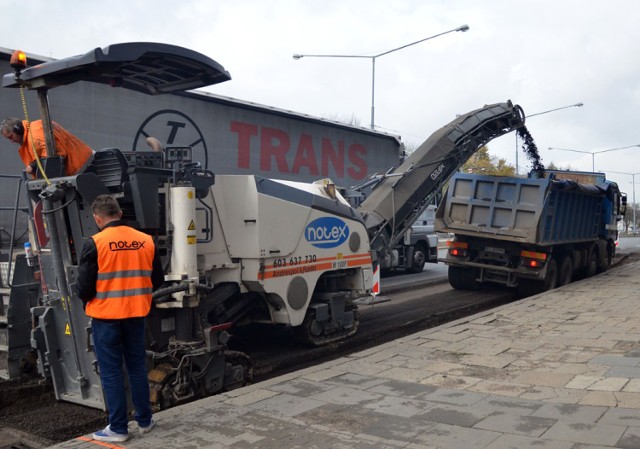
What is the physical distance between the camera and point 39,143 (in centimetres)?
546

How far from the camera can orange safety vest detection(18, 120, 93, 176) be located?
17.8ft

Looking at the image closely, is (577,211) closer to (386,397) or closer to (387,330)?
(387,330)

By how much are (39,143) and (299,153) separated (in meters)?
8.08

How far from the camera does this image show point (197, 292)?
558 cm

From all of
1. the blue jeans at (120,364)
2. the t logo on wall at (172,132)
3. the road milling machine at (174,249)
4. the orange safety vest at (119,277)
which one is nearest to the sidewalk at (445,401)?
the blue jeans at (120,364)

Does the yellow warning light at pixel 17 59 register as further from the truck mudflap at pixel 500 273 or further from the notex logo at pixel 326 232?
the truck mudflap at pixel 500 273

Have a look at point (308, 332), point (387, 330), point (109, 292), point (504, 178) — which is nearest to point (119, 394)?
point (109, 292)

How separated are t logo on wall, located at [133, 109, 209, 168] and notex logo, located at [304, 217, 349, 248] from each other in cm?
371

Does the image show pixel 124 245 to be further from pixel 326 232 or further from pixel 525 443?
pixel 326 232

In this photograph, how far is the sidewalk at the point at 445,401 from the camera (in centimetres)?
437

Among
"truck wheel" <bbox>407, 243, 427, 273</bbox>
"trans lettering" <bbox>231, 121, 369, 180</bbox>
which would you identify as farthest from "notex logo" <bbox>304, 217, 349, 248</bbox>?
"truck wheel" <bbox>407, 243, 427, 273</bbox>

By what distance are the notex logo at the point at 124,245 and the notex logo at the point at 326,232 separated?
3036 mm

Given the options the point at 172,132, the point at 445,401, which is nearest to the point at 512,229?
the point at 172,132

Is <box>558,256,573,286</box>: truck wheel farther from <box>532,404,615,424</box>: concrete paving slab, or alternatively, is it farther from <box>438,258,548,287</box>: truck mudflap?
<box>532,404,615,424</box>: concrete paving slab
